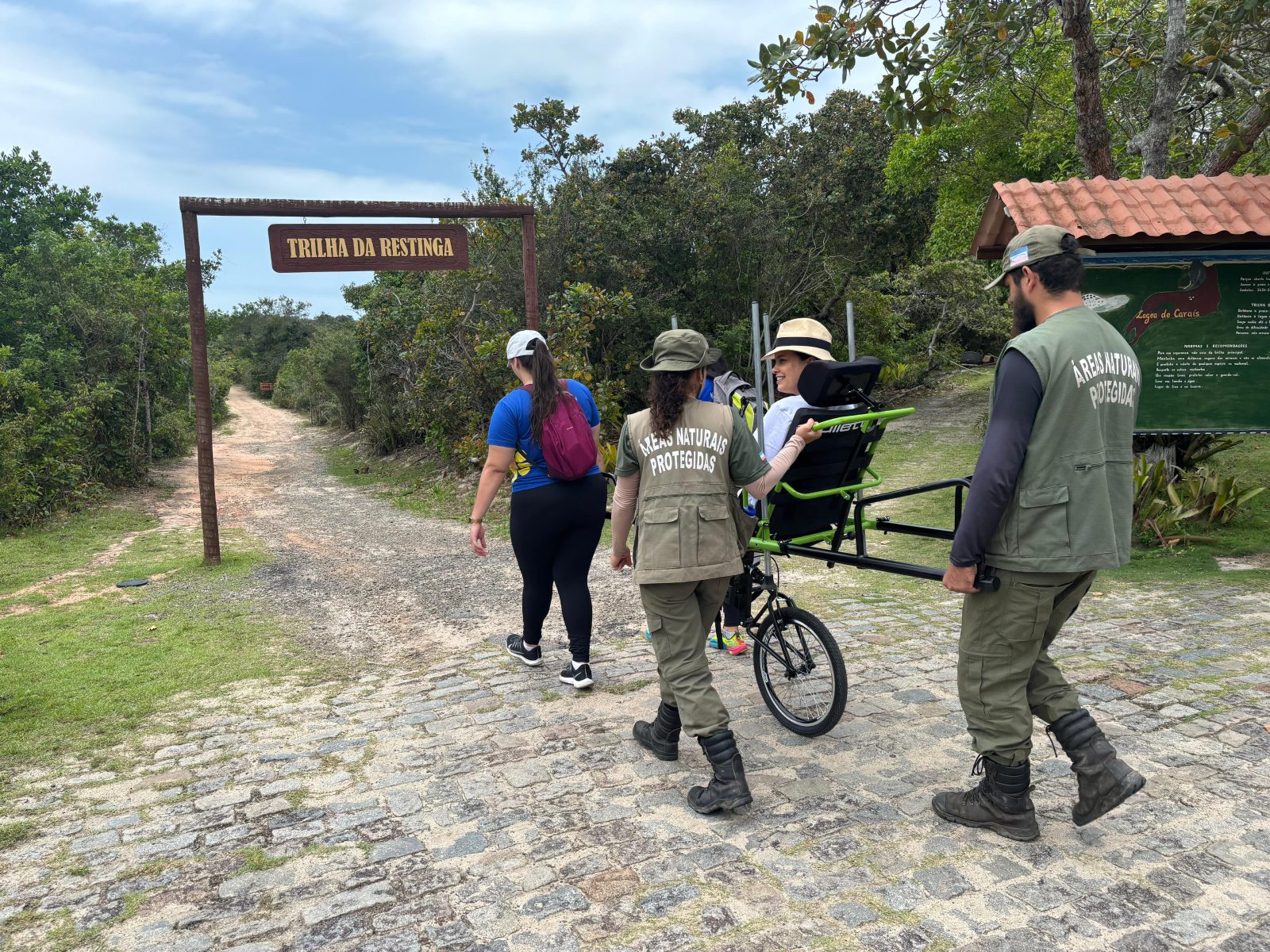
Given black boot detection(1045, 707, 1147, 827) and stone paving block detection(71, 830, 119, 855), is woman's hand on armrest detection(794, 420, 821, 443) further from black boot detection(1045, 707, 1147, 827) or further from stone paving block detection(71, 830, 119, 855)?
stone paving block detection(71, 830, 119, 855)

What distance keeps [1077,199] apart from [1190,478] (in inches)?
111

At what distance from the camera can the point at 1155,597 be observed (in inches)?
248

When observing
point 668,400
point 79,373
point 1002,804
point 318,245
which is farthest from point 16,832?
point 79,373

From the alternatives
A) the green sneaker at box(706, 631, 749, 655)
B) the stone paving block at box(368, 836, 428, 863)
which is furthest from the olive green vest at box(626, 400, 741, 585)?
the green sneaker at box(706, 631, 749, 655)

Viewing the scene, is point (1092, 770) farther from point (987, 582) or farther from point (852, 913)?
point (852, 913)

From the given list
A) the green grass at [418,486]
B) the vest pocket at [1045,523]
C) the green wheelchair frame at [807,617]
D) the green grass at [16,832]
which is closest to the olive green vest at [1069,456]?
the vest pocket at [1045,523]

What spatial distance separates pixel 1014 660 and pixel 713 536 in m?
1.17

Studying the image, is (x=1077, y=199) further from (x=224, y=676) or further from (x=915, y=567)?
(x=224, y=676)

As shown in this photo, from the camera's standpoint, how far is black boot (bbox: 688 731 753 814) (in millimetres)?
3344

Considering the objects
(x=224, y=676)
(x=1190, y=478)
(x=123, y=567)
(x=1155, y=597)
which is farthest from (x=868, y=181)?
(x=224, y=676)

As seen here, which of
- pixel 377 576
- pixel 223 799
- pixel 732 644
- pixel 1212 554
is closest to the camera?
pixel 223 799

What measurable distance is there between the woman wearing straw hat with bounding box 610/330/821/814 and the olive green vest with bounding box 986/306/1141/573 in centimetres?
89

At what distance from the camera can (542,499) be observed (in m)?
4.68

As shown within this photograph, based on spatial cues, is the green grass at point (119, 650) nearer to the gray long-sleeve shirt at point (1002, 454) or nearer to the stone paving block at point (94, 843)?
the stone paving block at point (94, 843)
